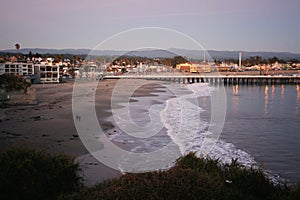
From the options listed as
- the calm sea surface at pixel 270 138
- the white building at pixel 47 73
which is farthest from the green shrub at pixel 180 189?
the white building at pixel 47 73

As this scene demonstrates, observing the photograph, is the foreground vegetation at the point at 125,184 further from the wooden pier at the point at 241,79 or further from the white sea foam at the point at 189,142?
the wooden pier at the point at 241,79

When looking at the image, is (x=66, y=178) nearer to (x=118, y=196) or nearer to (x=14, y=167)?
(x=14, y=167)

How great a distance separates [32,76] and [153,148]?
4626 centimetres

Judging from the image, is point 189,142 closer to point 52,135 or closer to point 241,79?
point 52,135

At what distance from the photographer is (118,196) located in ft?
16.4

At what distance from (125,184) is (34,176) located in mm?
1974

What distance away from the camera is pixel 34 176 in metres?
6.14

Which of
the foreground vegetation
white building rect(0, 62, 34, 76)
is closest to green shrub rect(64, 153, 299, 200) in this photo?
the foreground vegetation

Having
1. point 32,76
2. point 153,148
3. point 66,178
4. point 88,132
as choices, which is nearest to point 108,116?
point 88,132

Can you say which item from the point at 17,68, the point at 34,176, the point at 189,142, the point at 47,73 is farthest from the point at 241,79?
the point at 34,176

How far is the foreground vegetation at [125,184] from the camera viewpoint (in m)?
5.11

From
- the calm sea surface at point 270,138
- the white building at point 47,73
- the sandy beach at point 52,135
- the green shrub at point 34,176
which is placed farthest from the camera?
the white building at point 47,73

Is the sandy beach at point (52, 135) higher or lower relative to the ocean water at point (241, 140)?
higher

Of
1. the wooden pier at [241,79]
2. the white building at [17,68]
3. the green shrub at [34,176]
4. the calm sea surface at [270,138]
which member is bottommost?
the calm sea surface at [270,138]
